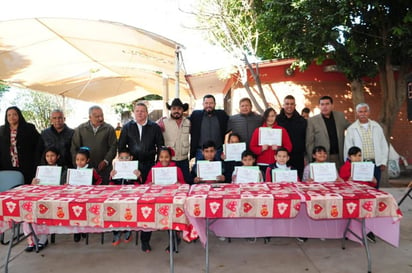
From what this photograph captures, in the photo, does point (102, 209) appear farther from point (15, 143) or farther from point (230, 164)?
point (15, 143)

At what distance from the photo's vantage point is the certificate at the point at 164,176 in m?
3.77

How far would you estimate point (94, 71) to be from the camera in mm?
11633

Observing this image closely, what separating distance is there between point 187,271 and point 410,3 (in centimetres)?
643

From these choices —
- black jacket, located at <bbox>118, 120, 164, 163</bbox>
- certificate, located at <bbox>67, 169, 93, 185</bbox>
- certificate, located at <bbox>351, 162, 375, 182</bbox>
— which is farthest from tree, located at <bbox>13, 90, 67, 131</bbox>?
certificate, located at <bbox>351, 162, 375, 182</bbox>

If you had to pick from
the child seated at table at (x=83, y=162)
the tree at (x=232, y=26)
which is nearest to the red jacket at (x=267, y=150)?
the child seated at table at (x=83, y=162)

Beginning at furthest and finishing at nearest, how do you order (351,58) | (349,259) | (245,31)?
1. (245,31)
2. (351,58)
3. (349,259)

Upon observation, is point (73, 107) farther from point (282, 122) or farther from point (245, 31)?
point (282, 122)

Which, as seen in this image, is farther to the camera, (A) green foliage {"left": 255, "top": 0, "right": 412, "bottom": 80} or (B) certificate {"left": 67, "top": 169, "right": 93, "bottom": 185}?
(A) green foliage {"left": 255, "top": 0, "right": 412, "bottom": 80}

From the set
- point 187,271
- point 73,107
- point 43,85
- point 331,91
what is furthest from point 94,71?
point 73,107

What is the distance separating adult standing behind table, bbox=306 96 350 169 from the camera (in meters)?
4.57

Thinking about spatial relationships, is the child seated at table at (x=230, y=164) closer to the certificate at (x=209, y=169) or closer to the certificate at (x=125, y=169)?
the certificate at (x=209, y=169)

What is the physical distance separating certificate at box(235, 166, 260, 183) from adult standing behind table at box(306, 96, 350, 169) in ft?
3.79

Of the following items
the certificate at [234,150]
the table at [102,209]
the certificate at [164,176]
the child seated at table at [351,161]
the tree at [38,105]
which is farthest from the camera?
the tree at [38,105]

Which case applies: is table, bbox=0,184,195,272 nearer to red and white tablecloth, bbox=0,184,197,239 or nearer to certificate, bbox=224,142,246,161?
red and white tablecloth, bbox=0,184,197,239
